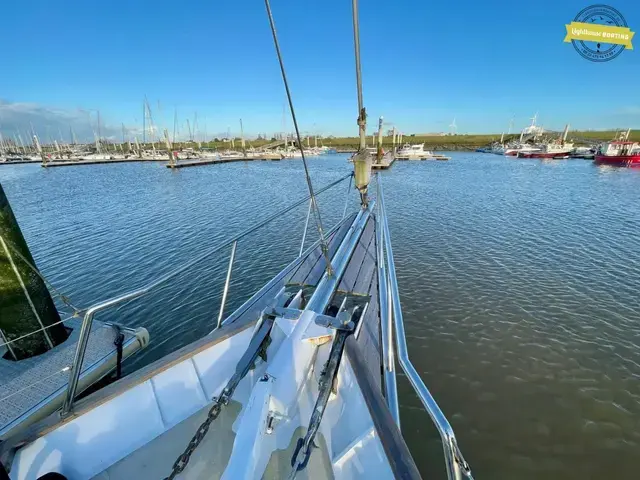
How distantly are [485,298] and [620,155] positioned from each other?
152ft

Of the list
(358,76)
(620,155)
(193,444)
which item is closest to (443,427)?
(193,444)

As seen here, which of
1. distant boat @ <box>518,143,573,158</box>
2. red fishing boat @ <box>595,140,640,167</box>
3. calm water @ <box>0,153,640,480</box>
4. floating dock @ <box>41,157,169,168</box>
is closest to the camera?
calm water @ <box>0,153,640,480</box>

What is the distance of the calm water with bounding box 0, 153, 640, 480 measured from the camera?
3697 millimetres

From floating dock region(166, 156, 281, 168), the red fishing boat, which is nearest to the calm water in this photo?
the red fishing boat

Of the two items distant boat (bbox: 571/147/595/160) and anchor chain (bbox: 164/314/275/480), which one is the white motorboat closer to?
anchor chain (bbox: 164/314/275/480)

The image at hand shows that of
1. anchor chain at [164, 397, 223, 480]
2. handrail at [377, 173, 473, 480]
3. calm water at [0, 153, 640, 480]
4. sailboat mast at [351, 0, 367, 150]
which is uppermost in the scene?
sailboat mast at [351, 0, 367, 150]

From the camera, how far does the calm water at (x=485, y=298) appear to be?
370cm

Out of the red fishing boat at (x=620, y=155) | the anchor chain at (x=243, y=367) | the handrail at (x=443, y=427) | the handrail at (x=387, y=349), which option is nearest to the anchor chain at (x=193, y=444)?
the anchor chain at (x=243, y=367)

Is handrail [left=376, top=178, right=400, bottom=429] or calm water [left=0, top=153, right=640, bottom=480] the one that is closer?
handrail [left=376, top=178, right=400, bottom=429]

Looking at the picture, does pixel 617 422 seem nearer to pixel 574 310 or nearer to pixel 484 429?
pixel 484 429

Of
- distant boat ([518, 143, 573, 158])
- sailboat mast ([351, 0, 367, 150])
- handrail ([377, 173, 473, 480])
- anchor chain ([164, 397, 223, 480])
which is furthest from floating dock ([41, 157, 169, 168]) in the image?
distant boat ([518, 143, 573, 158])

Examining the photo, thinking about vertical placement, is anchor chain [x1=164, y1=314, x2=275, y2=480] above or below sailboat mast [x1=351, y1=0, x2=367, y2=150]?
below

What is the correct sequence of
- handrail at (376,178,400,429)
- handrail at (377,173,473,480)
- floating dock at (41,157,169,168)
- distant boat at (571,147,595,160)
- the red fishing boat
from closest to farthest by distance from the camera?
handrail at (377,173,473,480)
handrail at (376,178,400,429)
the red fishing boat
distant boat at (571,147,595,160)
floating dock at (41,157,169,168)

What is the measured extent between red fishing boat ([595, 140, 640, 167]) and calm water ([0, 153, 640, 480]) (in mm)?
26027
